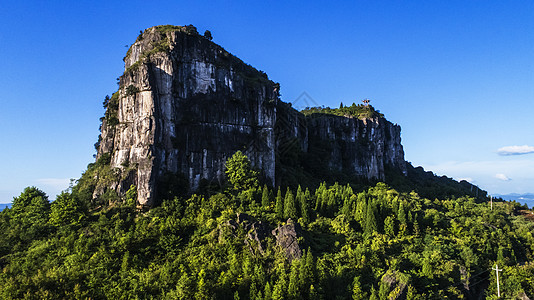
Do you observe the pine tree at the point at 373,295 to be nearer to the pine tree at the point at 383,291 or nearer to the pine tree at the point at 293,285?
the pine tree at the point at 383,291

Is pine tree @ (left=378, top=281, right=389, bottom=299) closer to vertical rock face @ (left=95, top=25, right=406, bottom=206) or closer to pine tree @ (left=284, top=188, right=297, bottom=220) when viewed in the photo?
pine tree @ (left=284, top=188, right=297, bottom=220)

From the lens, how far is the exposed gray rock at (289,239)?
128 ft

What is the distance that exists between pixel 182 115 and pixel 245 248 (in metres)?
25.9

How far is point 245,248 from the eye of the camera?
1613 inches

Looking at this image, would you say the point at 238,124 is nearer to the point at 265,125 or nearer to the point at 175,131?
the point at 265,125

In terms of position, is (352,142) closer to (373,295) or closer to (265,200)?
(265,200)

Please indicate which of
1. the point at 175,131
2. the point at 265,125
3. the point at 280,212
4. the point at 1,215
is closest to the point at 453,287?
the point at 280,212

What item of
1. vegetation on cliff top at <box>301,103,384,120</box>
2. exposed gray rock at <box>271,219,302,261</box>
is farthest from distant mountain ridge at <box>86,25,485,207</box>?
vegetation on cliff top at <box>301,103,384,120</box>

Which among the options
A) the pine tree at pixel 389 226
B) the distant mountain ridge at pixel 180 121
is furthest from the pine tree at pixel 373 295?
the distant mountain ridge at pixel 180 121

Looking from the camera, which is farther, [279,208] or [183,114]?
[183,114]

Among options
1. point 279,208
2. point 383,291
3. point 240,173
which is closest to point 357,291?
point 383,291

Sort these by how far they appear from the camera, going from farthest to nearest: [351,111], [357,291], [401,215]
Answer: [351,111] < [401,215] < [357,291]

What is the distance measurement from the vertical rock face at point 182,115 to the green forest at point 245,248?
3380 mm

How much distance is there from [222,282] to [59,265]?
19748mm
